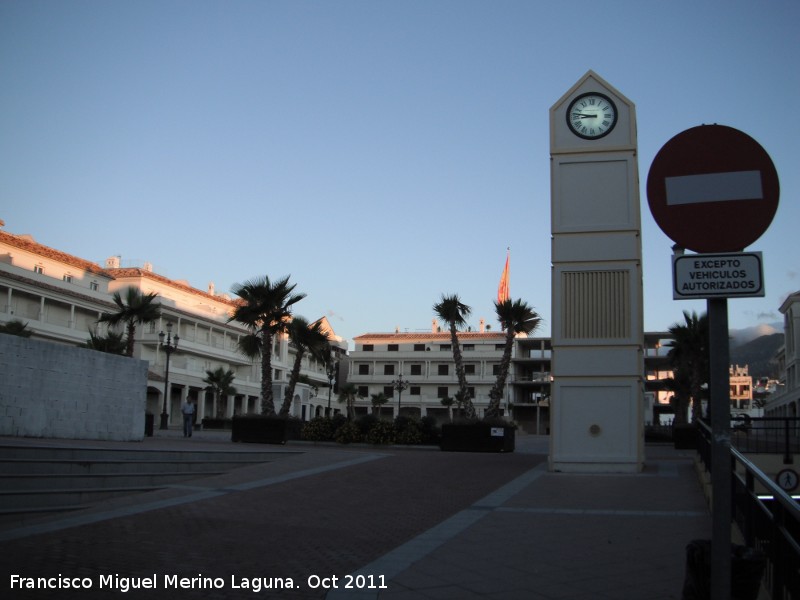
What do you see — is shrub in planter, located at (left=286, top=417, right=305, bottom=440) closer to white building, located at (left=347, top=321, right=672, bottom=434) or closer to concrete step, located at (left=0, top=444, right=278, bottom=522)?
concrete step, located at (left=0, top=444, right=278, bottom=522)

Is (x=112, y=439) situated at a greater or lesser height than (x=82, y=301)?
lesser

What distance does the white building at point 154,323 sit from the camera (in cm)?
5241

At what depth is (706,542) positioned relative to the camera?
4199 millimetres

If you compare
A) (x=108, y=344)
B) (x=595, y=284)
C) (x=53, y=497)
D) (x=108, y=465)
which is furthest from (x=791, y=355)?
(x=53, y=497)

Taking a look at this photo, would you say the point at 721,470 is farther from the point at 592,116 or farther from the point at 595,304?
the point at 592,116

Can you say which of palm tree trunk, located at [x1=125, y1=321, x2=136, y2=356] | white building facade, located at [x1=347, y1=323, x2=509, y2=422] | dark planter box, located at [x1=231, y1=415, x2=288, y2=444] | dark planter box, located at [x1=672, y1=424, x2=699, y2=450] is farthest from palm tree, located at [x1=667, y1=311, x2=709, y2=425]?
white building facade, located at [x1=347, y1=323, x2=509, y2=422]

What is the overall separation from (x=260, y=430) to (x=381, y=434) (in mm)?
4755

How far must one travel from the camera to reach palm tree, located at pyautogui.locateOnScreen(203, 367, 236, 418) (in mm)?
67188

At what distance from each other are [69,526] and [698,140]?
8.48 m

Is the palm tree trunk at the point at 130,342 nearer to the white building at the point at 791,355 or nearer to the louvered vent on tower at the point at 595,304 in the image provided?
the louvered vent on tower at the point at 595,304

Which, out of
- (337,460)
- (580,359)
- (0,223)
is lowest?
(337,460)

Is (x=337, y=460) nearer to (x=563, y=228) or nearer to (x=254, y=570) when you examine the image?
(x=563, y=228)

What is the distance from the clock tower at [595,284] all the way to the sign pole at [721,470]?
1377 centimetres

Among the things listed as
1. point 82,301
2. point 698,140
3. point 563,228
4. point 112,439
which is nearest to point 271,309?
point 112,439
